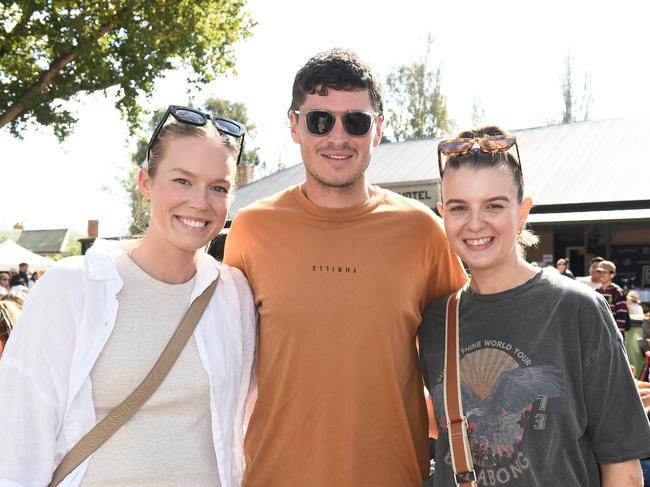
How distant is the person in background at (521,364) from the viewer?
88.7 inches

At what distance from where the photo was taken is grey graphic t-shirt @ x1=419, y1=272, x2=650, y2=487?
2.25m

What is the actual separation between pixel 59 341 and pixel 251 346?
0.85 meters

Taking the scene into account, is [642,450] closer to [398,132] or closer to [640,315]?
[640,315]

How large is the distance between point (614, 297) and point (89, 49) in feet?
37.6

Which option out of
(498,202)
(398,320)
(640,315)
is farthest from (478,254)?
(640,315)

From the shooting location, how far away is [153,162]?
8.71 feet

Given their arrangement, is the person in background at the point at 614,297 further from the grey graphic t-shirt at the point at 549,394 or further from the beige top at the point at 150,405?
the beige top at the point at 150,405

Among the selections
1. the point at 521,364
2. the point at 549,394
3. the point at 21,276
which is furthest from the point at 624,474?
the point at 21,276

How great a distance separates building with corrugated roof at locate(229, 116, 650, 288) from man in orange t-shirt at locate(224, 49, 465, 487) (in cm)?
1352

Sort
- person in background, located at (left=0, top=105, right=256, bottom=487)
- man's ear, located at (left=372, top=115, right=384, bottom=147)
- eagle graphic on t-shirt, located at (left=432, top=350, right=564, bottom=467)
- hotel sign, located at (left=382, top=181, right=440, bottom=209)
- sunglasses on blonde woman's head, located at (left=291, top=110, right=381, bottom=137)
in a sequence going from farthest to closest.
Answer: hotel sign, located at (left=382, top=181, right=440, bottom=209) → man's ear, located at (left=372, top=115, right=384, bottom=147) → sunglasses on blonde woman's head, located at (left=291, top=110, right=381, bottom=137) → eagle graphic on t-shirt, located at (left=432, top=350, right=564, bottom=467) → person in background, located at (left=0, top=105, right=256, bottom=487)

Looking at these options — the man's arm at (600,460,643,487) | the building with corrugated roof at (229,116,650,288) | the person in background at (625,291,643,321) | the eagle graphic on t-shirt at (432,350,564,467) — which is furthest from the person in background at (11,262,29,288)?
the man's arm at (600,460,643,487)

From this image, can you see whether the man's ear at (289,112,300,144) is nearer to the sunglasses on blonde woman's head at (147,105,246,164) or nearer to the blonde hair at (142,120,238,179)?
the sunglasses on blonde woman's head at (147,105,246,164)

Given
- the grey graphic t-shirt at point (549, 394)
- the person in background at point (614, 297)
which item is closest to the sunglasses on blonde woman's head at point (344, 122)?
the grey graphic t-shirt at point (549, 394)

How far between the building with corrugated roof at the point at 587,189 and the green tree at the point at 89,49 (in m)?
6.56
